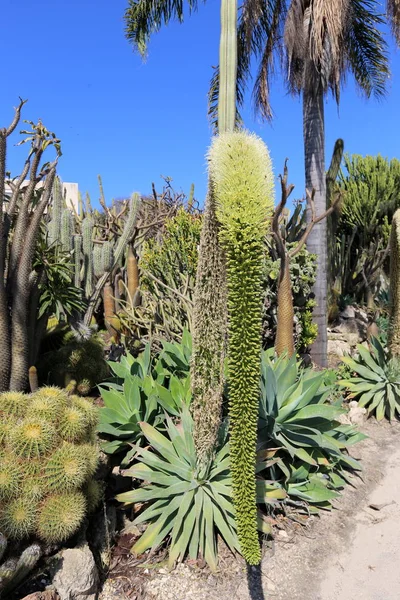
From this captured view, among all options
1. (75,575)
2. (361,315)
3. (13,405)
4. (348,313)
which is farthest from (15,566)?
(361,315)

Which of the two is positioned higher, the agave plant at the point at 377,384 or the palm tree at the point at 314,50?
the palm tree at the point at 314,50

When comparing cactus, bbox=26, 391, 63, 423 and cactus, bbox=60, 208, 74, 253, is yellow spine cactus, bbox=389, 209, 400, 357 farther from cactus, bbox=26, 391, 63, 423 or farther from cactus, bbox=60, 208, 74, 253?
cactus, bbox=26, 391, 63, 423

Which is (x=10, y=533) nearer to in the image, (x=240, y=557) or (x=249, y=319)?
(x=240, y=557)

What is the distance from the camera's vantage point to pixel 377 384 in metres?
6.20

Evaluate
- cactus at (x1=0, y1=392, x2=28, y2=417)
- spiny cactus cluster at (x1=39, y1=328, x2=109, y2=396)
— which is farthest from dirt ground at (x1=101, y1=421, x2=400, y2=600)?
spiny cactus cluster at (x1=39, y1=328, x2=109, y2=396)

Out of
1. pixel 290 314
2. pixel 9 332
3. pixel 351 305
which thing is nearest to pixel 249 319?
pixel 9 332

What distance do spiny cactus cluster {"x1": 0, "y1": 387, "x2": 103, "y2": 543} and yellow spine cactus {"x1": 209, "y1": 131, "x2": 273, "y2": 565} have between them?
3.58 feet

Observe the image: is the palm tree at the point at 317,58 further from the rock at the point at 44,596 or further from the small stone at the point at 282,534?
the rock at the point at 44,596

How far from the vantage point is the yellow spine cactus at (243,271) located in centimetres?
202

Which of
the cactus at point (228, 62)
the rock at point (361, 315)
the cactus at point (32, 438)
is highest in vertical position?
the cactus at point (228, 62)

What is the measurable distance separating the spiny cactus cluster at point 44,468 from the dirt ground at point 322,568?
25.7 inches

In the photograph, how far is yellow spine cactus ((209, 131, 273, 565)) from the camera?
6.63 feet

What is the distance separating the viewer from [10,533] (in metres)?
2.49

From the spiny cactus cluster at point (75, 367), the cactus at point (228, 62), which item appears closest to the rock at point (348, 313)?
the spiny cactus cluster at point (75, 367)
